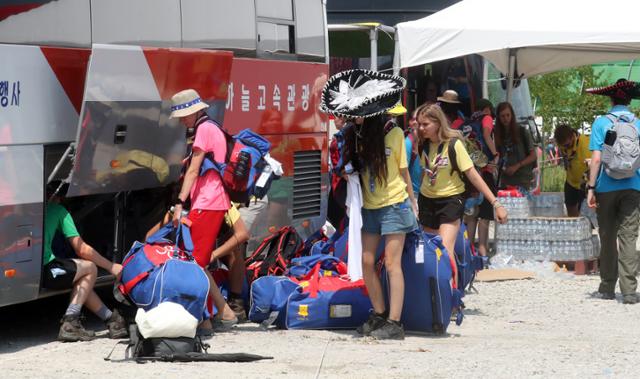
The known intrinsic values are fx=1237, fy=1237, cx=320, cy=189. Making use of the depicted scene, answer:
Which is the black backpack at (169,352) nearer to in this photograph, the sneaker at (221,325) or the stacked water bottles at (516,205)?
the sneaker at (221,325)

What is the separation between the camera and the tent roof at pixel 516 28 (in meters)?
12.8

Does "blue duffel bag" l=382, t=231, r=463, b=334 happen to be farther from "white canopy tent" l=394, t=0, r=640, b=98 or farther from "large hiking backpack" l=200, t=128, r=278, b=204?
"white canopy tent" l=394, t=0, r=640, b=98

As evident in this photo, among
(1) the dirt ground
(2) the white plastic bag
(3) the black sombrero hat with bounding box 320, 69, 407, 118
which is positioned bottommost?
(1) the dirt ground

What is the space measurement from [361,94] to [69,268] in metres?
2.35

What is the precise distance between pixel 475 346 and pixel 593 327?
1579 millimetres

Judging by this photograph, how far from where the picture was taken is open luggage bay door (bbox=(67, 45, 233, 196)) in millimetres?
8219

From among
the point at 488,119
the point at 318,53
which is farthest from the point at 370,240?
the point at 488,119

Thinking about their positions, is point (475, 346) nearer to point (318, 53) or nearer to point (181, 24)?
point (181, 24)

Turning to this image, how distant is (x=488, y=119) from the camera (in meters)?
13.8

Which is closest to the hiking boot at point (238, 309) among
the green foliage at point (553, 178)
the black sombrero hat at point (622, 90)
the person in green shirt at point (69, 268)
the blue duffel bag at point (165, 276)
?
the blue duffel bag at point (165, 276)

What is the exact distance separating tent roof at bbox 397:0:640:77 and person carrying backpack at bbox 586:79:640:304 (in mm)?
1773

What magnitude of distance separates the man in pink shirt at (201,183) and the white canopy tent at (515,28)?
4.91 m

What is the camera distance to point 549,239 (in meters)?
13.2

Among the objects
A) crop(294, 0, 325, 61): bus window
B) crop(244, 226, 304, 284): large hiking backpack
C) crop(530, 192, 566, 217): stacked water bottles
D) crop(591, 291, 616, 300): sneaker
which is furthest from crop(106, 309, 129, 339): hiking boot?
crop(530, 192, 566, 217): stacked water bottles
